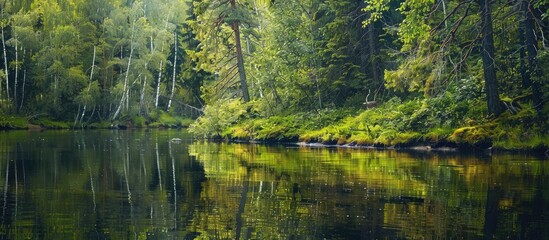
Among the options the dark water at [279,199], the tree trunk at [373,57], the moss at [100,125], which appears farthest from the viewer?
the moss at [100,125]

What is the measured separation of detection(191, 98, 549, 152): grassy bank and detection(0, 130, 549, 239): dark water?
10.4 feet

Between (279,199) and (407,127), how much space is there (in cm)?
1690

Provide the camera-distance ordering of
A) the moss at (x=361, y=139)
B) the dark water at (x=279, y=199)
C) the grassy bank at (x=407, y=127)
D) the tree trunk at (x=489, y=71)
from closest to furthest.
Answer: the dark water at (x=279, y=199) → the grassy bank at (x=407, y=127) → the tree trunk at (x=489, y=71) → the moss at (x=361, y=139)

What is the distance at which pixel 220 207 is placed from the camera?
12328 millimetres

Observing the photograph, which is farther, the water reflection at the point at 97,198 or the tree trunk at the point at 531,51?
the tree trunk at the point at 531,51

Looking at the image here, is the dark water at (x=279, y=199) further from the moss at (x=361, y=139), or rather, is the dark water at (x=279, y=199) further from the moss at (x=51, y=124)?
the moss at (x=51, y=124)

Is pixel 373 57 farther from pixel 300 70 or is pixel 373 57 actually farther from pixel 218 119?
pixel 218 119

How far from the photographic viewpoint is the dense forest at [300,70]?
2695 cm

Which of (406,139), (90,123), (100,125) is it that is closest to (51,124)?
(90,123)

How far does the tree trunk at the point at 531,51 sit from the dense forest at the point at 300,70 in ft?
0.13

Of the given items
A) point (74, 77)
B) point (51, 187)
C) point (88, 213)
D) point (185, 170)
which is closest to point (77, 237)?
point (88, 213)

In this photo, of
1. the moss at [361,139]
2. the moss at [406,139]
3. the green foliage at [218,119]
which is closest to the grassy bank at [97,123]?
the green foliage at [218,119]

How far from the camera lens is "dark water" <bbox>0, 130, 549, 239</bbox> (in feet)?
33.2

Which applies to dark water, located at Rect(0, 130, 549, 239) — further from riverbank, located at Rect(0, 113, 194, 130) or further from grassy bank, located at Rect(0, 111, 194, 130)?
grassy bank, located at Rect(0, 111, 194, 130)
